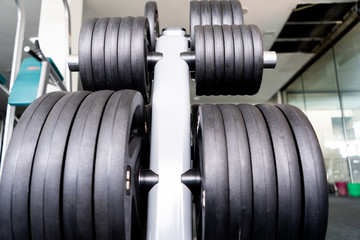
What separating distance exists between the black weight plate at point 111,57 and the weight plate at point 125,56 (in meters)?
0.01

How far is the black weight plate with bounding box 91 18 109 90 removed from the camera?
907 mm

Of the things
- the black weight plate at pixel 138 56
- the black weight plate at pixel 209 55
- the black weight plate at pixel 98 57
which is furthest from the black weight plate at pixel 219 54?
the black weight plate at pixel 98 57

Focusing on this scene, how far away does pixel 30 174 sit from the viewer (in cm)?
53

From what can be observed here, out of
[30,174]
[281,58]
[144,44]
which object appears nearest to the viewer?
[30,174]

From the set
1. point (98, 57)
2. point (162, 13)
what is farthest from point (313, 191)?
point (162, 13)

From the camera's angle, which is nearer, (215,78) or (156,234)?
(156,234)

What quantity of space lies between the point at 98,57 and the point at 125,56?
0.30ft

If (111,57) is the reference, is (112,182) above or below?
below

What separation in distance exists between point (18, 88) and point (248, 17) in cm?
313

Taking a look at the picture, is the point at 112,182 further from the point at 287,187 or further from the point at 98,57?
the point at 98,57

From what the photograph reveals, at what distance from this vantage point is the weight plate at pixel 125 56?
89 cm

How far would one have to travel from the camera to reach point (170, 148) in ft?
2.47

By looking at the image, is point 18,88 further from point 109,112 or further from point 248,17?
point 248,17

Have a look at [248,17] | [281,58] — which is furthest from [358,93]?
[248,17]
